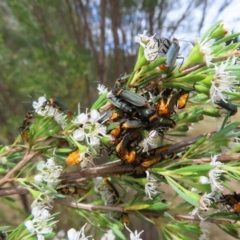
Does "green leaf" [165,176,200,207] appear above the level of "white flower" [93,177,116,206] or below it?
above

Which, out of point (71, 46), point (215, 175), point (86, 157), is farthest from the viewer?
point (71, 46)

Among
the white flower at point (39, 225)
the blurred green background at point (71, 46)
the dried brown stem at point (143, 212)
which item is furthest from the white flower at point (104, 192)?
the blurred green background at point (71, 46)

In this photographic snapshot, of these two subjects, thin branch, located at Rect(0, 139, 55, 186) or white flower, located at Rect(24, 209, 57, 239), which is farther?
thin branch, located at Rect(0, 139, 55, 186)

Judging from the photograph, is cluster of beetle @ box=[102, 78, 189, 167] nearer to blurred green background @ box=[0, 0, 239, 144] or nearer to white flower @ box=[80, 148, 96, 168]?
white flower @ box=[80, 148, 96, 168]

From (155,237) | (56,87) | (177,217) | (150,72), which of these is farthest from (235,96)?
(155,237)

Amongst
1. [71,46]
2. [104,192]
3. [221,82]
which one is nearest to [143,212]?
[104,192]

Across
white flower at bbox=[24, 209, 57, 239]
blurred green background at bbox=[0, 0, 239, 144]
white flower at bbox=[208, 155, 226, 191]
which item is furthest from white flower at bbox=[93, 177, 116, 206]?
blurred green background at bbox=[0, 0, 239, 144]

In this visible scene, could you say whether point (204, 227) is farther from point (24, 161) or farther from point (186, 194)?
point (24, 161)
